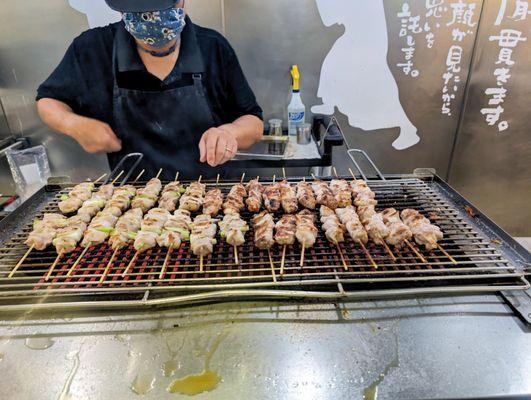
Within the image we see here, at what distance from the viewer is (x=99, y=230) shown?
2543 mm

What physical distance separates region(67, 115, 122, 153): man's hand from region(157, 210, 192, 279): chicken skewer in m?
2.22

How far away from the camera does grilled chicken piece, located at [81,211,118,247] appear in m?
2.47

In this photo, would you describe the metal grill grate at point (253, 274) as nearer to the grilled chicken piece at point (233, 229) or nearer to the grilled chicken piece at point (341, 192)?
the grilled chicken piece at point (233, 229)

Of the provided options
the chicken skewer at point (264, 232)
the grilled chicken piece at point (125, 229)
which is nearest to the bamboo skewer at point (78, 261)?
the grilled chicken piece at point (125, 229)

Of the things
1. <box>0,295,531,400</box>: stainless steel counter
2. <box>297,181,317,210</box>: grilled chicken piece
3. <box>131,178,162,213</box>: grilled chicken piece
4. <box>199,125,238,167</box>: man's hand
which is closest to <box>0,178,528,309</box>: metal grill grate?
<box>0,295,531,400</box>: stainless steel counter

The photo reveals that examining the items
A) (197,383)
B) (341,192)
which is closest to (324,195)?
(341,192)

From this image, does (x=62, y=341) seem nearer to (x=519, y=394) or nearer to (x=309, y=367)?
(x=309, y=367)

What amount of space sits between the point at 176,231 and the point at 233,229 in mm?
409

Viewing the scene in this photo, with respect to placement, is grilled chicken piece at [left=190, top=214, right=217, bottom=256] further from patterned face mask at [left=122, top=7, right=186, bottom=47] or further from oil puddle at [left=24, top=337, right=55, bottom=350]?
patterned face mask at [left=122, top=7, right=186, bottom=47]

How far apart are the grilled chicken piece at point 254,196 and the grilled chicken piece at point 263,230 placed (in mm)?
192

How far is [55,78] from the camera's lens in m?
4.36

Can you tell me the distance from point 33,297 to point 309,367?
1574mm

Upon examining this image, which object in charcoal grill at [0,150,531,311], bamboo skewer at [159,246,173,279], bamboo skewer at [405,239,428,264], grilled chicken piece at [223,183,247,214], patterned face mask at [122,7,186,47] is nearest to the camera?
charcoal grill at [0,150,531,311]

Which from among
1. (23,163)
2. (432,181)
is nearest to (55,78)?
(23,163)
